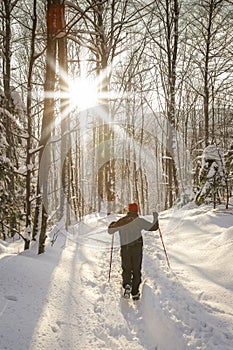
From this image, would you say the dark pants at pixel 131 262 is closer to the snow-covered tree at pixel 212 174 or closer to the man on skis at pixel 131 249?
the man on skis at pixel 131 249

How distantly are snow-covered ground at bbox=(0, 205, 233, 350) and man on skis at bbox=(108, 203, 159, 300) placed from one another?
0.24 meters

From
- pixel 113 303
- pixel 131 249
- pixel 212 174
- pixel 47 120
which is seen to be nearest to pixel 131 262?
pixel 131 249

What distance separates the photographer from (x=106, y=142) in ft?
55.2

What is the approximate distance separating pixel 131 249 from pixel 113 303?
1058mm

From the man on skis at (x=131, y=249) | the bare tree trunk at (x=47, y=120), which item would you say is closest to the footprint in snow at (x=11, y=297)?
the man on skis at (x=131, y=249)

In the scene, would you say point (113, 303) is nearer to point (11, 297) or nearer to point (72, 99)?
point (11, 297)

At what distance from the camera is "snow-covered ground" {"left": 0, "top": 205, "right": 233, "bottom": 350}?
3.76 m

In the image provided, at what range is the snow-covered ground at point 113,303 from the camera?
3762 millimetres

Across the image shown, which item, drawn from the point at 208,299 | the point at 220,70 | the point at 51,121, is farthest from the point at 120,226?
the point at 220,70

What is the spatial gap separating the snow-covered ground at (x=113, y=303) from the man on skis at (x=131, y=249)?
0.79 feet

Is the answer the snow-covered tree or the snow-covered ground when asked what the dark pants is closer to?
the snow-covered ground

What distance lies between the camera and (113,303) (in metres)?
5.31

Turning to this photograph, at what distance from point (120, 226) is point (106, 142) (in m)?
11.1

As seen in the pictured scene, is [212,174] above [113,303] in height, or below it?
above
